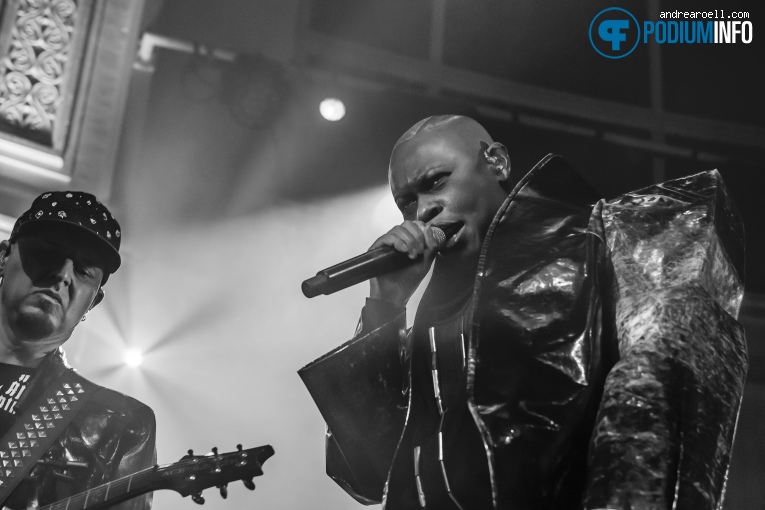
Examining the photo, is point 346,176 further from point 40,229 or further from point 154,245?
point 40,229

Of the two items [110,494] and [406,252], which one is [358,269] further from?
[110,494]

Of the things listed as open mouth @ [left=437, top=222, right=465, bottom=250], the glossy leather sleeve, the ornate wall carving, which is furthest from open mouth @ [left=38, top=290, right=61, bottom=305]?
the ornate wall carving

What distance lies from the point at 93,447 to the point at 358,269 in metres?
1.08

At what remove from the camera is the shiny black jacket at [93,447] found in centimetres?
203

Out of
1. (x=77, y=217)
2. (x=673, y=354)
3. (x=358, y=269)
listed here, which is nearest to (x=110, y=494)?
(x=77, y=217)

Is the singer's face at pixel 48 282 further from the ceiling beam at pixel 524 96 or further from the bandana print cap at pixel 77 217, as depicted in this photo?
the ceiling beam at pixel 524 96

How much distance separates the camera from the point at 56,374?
2256mm

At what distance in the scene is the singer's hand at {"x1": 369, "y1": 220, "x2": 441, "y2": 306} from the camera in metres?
1.40

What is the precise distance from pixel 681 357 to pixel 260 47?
4014 mm

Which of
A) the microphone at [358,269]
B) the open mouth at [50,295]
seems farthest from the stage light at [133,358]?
the microphone at [358,269]

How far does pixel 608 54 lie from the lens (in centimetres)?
580

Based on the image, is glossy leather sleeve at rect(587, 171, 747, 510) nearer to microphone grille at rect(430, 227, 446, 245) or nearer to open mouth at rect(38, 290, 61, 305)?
microphone grille at rect(430, 227, 446, 245)

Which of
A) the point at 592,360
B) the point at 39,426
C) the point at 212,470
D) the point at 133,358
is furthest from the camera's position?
the point at 133,358

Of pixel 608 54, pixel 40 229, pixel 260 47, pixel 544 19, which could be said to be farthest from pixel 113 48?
pixel 608 54
